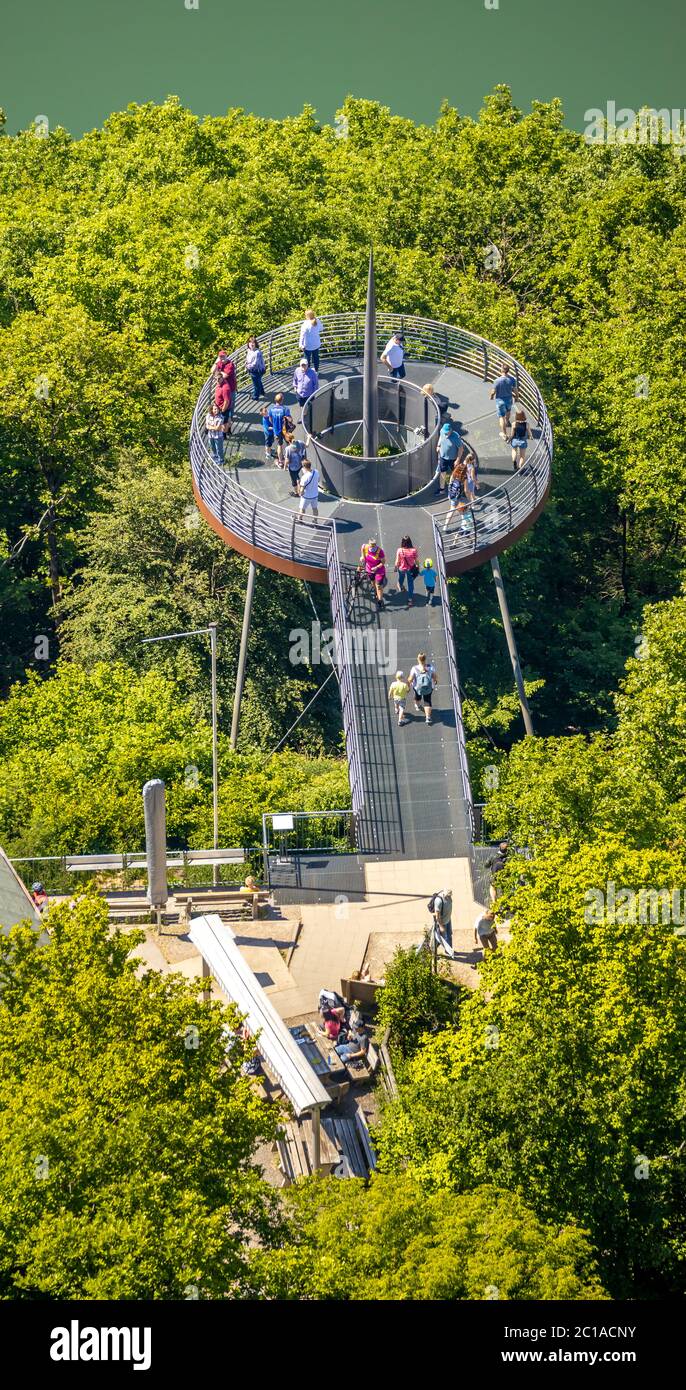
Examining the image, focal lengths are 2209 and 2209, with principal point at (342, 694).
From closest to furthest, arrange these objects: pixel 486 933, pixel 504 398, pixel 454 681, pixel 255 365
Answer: pixel 486 933 < pixel 454 681 < pixel 504 398 < pixel 255 365

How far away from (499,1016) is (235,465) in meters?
22.0

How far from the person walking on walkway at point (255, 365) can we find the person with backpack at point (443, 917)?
59.6 ft

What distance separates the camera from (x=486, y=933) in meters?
46.9

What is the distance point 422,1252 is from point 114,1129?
16.9ft

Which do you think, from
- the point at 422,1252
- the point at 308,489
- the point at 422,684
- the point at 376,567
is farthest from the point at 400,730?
the point at 422,1252

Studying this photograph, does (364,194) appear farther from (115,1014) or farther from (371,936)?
(115,1014)

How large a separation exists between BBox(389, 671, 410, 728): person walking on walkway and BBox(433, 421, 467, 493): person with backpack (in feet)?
22.1

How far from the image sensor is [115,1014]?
122ft

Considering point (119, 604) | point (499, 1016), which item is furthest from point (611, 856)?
point (119, 604)

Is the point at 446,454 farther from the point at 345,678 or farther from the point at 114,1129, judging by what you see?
the point at 114,1129

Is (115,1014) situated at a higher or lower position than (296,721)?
lower

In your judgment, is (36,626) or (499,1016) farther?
(36,626)

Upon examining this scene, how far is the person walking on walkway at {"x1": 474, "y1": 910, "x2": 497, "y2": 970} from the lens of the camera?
4678 centimetres

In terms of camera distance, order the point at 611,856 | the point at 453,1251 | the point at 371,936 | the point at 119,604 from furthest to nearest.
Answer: the point at 119,604 < the point at 371,936 < the point at 611,856 < the point at 453,1251
